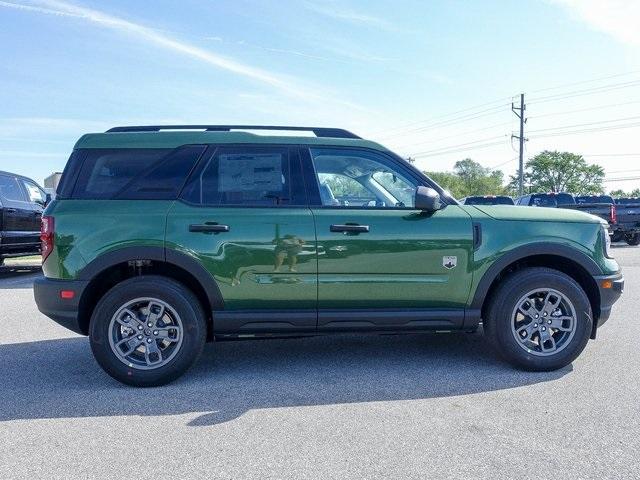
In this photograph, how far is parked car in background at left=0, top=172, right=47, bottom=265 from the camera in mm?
10062

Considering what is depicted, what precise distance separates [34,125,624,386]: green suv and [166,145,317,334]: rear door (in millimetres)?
11

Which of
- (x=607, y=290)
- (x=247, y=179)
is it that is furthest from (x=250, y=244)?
(x=607, y=290)

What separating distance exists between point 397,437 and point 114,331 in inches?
91.3

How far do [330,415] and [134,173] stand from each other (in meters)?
2.43

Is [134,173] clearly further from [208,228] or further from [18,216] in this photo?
[18,216]

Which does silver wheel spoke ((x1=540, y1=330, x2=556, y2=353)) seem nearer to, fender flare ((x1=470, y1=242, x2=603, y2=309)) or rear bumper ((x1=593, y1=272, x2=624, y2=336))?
rear bumper ((x1=593, y1=272, x2=624, y2=336))

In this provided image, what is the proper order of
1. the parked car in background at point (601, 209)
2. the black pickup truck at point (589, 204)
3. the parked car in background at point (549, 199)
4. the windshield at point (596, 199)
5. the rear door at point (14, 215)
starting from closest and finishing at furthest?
the rear door at point (14, 215) → the parked car in background at point (601, 209) → the black pickup truck at point (589, 204) → the windshield at point (596, 199) → the parked car in background at point (549, 199)

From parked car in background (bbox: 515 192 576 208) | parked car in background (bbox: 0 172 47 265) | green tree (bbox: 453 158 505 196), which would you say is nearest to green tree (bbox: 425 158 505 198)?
green tree (bbox: 453 158 505 196)

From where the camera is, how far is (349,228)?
4.00 m

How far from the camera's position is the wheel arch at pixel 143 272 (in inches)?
154

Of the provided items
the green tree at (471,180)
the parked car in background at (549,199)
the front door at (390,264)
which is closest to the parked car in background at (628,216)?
the parked car in background at (549,199)

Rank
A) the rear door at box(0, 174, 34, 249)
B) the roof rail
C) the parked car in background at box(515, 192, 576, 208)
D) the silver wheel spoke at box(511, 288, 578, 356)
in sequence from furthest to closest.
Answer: the parked car in background at box(515, 192, 576, 208) < the rear door at box(0, 174, 34, 249) < the roof rail < the silver wheel spoke at box(511, 288, 578, 356)

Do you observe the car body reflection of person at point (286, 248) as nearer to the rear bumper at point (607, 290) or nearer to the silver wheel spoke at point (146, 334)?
the silver wheel spoke at point (146, 334)

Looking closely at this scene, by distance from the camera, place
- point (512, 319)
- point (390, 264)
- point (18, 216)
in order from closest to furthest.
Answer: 1. point (390, 264)
2. point (512, 319)
3. point (18, 216)
